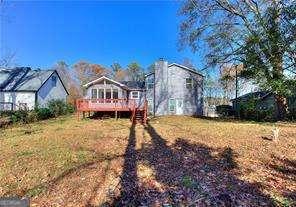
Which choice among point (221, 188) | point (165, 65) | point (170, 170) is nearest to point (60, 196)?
point (170, 170)

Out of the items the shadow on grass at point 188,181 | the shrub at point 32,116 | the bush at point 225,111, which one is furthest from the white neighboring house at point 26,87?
the shadow on grass at point 188,181

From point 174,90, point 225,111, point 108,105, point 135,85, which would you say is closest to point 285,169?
point 108,105

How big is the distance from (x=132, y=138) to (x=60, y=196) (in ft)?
26.1

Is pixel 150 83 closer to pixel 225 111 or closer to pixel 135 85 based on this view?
pixel 135 85

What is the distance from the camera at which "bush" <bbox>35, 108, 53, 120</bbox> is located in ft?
100

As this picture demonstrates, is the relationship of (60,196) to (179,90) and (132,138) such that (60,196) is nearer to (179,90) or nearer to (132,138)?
(132,138)

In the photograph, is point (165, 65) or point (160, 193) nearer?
point (160, 193)

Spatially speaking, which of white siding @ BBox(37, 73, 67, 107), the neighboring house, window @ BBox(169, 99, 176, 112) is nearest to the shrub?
white siding @ BBox(37, 73, 67, 107)

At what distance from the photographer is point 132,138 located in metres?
17.0

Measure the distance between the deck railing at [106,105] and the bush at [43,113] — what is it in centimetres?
384

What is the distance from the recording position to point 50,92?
42250 mm

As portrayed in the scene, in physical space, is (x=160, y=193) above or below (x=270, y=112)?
below

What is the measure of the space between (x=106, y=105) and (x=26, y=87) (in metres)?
13.2

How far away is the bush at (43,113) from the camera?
30572 mm
